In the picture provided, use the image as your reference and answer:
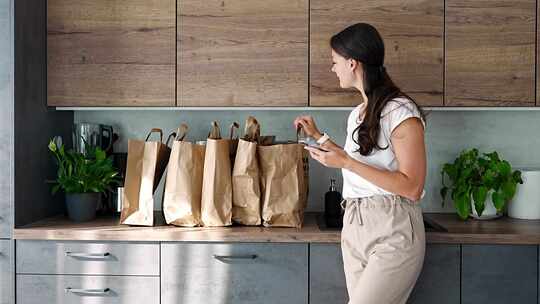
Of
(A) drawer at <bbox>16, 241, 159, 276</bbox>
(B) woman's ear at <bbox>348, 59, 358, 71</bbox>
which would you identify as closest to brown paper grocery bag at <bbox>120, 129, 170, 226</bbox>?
(A) drawer at <bbox>16, 241, 159, 276</bbox>

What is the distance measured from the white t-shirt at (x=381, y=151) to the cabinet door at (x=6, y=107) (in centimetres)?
134

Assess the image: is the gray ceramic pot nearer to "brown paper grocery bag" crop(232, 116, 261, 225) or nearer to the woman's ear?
"brown paper grocery bag" crop(232, 116, 261, 225)

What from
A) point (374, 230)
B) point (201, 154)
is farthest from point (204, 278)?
point (374, 230)

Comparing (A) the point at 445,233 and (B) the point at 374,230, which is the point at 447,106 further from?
(B) the point at 374,230

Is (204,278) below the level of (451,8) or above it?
below

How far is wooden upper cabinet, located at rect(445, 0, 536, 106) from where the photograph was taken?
2.53 meters

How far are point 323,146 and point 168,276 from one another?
2.73 feet

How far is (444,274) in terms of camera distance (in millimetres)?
2260

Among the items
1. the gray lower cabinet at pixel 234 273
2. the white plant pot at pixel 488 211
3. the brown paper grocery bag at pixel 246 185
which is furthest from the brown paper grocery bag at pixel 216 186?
the white plant pot at pixel 488 211

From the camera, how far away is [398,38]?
8.34 feet

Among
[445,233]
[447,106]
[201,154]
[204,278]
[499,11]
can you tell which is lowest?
[204,278]

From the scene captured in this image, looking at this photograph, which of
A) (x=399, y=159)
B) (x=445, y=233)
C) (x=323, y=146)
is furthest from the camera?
(x=445, y=233)

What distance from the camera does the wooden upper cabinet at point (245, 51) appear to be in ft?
8.40

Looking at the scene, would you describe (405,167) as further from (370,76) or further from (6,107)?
(6,107)
